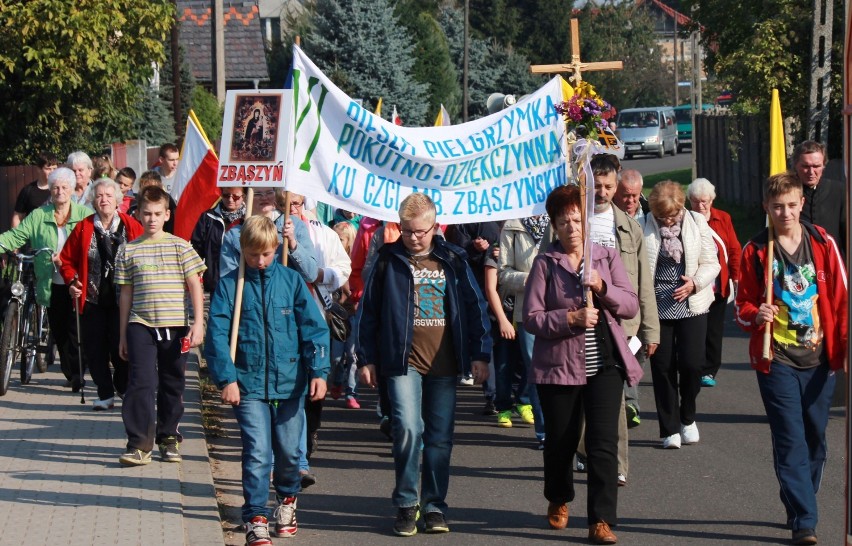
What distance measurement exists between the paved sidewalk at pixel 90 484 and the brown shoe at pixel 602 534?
6.18 feet

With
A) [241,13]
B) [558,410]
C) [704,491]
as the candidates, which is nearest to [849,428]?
[558,410]

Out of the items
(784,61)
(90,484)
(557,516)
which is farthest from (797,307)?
(784,61)

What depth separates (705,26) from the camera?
108 feet

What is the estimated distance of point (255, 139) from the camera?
821 centimetres

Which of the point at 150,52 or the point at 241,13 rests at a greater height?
the point at 241,13

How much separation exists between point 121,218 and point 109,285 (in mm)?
491

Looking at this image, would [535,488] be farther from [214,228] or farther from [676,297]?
[214,228]

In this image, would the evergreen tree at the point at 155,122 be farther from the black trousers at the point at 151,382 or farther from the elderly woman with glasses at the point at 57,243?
the black trousers at the point at 151,382

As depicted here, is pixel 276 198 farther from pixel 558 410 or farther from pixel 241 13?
pixel 241 13

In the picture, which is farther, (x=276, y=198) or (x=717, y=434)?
(x=717, y=434)

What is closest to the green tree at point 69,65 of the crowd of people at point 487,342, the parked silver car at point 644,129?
the crowd of people at point 487,342

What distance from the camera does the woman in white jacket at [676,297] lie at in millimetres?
9508

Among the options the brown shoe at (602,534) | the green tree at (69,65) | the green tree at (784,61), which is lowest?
the brown shoe at (602,534)

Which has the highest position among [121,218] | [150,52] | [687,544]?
[150,52]
